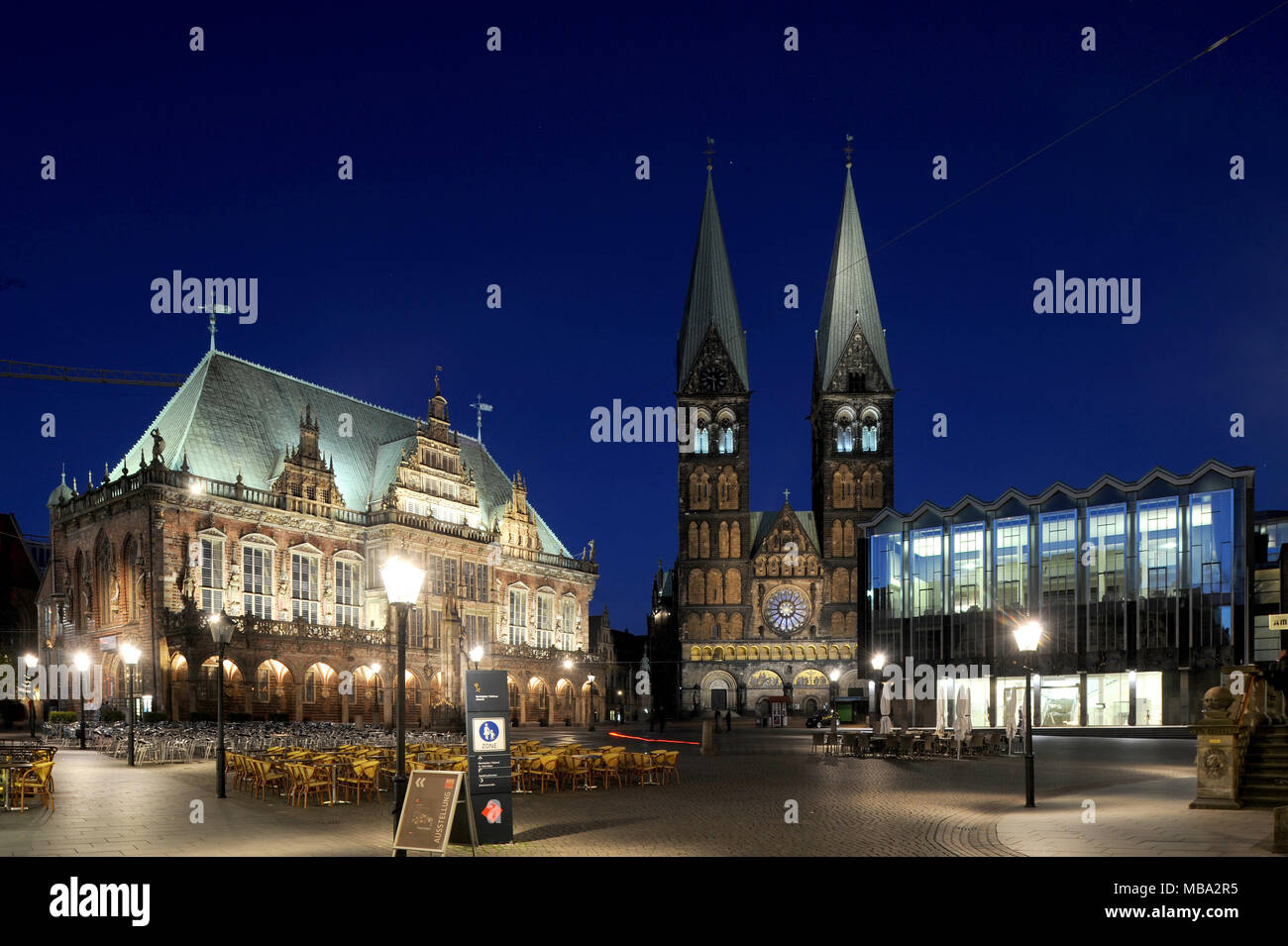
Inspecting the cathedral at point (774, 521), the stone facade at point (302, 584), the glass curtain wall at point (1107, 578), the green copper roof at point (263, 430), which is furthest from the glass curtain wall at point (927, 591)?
the green copper roof at point (263, 430)

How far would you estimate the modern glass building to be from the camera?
52500 mm

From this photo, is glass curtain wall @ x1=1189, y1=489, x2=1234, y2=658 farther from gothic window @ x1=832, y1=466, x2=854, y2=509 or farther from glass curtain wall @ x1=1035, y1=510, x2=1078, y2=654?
gothic window @ x1=832, y1=466, x2=854, y2=509

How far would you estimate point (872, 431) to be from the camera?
93188 mm

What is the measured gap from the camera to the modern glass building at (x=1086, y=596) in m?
52.5

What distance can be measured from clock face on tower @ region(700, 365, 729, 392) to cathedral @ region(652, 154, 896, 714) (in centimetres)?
9

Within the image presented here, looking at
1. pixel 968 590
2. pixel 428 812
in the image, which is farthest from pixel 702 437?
pixel 428 812

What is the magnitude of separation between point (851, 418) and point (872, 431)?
2058 mm

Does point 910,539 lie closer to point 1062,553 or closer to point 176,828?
point 1062,553

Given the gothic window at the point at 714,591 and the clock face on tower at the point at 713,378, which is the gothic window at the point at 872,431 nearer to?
the clock face on tower at the point at 713,378

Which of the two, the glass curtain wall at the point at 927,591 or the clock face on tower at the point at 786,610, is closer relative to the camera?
the glass curtain wall at the point at 927,591

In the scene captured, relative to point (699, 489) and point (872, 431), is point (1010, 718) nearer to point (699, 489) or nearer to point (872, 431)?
point (699, 489)
